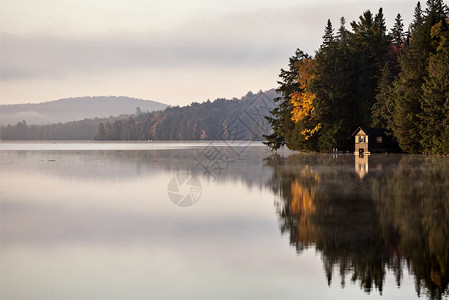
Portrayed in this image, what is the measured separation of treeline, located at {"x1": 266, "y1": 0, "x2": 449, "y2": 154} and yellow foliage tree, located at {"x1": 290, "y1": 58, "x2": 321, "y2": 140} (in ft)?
0.51

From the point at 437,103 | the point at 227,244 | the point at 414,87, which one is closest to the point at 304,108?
the point at 414,87

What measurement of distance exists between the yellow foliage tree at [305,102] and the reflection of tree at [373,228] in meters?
55.2

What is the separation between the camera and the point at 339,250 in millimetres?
13141

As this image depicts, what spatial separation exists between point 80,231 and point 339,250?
7.91 metres

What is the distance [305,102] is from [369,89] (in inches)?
466

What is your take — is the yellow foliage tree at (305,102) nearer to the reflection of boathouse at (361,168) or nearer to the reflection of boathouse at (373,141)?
the reflection of boathouse at (373,141)

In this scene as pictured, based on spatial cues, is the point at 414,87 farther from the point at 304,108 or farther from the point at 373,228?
the point at 373,228

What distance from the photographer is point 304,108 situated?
87.1 m

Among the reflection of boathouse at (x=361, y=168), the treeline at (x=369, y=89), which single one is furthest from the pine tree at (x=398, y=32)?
the reflection of boathouse at (x=361, y=168)

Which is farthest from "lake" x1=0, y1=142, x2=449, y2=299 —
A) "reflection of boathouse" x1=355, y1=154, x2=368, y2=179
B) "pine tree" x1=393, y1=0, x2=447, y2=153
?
"pine tree" x1=393, y1=0, x2=447, y2=153

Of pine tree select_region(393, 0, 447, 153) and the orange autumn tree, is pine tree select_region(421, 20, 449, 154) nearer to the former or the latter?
pine tree select_region(393, 0, 447, 153)

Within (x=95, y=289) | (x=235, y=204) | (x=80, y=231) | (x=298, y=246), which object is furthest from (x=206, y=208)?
(x=95, y=289)

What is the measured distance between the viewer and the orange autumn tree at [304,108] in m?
84.8

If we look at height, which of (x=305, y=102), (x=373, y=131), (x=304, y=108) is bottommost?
(x=373, y=131)
